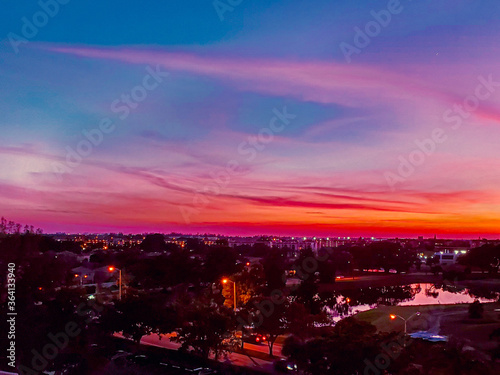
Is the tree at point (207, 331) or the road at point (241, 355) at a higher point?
the tree at point (207, 331)

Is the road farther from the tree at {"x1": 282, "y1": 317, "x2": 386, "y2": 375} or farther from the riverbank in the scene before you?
the riverbank

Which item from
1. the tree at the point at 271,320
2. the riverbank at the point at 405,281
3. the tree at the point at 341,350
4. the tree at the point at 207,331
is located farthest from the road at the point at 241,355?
the riverbank at the point at 405,281

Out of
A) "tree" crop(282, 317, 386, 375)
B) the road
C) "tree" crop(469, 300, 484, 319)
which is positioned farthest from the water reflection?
"tree" crop(282, 317, 386, 375)

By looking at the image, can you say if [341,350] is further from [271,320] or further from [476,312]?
[476,312]

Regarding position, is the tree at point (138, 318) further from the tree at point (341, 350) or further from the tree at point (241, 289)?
the tree at point (341, 350)

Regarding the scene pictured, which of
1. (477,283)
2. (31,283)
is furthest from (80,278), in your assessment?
(477,283)

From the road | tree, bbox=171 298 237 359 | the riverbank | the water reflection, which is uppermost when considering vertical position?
tree, bbox=171 298 237 359

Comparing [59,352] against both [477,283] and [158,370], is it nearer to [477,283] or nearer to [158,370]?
[158,370]

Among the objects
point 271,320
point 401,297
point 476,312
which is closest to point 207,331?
point 271,320


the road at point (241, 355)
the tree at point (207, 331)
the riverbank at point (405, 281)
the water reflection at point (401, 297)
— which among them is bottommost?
the water reflection at point (401, 297)

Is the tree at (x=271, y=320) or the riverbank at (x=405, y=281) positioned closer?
the tree at (x=271, y=320)
